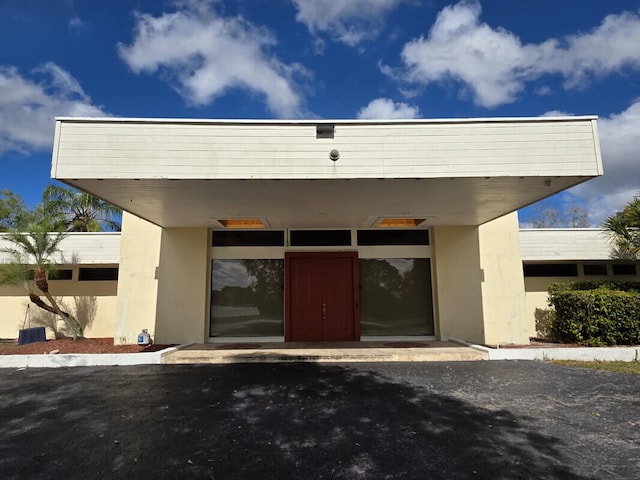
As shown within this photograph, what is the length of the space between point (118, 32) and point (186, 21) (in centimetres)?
414

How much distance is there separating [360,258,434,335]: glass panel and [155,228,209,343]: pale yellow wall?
13.9 feet

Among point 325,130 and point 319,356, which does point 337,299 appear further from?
point 325,130

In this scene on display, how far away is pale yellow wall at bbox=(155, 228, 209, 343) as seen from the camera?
372 inches

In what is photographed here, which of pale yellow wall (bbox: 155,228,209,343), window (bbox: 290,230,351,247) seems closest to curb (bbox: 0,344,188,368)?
pale yellow wall (bbox: 155,228,209,343)

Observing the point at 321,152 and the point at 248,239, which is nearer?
the point at 321,152

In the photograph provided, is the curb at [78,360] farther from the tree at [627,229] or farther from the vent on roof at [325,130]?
the tree at [627,229]

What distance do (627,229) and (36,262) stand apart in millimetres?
17617

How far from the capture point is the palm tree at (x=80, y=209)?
17578mm

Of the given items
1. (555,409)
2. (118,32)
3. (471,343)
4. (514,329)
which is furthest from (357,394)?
(118,32)

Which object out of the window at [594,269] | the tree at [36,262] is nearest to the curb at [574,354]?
the window at [594,269]

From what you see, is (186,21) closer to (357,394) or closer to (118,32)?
(118,32)

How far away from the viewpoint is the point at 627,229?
1069cm

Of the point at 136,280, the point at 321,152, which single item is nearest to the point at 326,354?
the point at 321,152

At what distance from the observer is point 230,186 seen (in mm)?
6086
